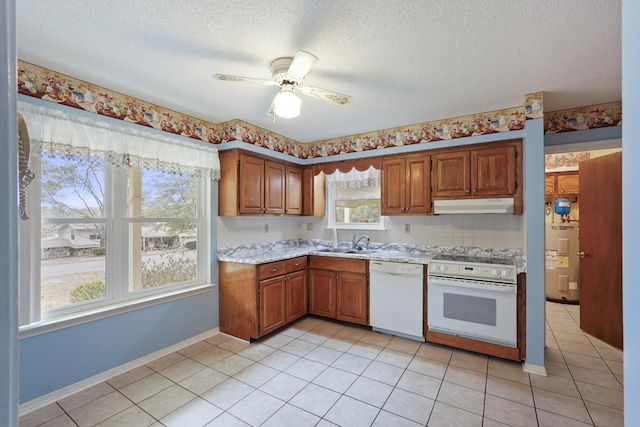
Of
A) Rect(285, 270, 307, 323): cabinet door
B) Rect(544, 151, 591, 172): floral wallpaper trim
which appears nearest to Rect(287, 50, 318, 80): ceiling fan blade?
Rect(285, 270, 307, 323): cabinet door

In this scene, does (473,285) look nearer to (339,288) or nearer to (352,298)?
(352,298)

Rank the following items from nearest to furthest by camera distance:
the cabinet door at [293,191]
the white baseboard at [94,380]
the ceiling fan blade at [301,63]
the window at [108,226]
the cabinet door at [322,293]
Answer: the ceiling fan blade at [301,63]
the white baseboard at [94,380]
the window at [108,226]
the cabinet door at [322,293]
the cabinet door at [293,191]

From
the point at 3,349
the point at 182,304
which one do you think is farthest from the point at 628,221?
the point at 182,304

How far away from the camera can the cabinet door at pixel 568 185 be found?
446 centimetres

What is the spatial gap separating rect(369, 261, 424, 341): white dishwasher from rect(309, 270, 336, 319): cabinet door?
505 millimetres

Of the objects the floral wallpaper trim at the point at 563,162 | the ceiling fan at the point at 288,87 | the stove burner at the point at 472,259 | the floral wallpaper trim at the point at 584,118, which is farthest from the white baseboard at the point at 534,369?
the floral wallpaper trim at the point at 563,162

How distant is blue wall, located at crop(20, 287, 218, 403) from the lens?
6.91 feet

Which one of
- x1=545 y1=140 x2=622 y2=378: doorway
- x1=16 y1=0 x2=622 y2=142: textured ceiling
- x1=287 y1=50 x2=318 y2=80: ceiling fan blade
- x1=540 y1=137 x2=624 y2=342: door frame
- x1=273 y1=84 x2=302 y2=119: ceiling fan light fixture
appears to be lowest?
x1=545 y1=140 x2=622 y2=378: doorway

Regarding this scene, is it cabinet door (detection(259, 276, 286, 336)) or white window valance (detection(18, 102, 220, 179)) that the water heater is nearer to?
cabinet door (detection(259, 276, 286, 336))

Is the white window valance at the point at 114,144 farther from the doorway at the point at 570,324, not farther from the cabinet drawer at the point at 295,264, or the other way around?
the doorway at the point at 570,324

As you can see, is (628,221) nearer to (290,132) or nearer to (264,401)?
(264,401)

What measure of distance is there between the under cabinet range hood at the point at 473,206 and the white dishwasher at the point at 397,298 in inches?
27.3

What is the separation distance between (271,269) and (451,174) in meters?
2.27

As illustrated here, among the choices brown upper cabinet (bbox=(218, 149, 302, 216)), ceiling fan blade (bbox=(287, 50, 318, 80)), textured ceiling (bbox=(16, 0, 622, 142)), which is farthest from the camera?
brown upper cabinet (bbox=(218, 149, 302, 216))
